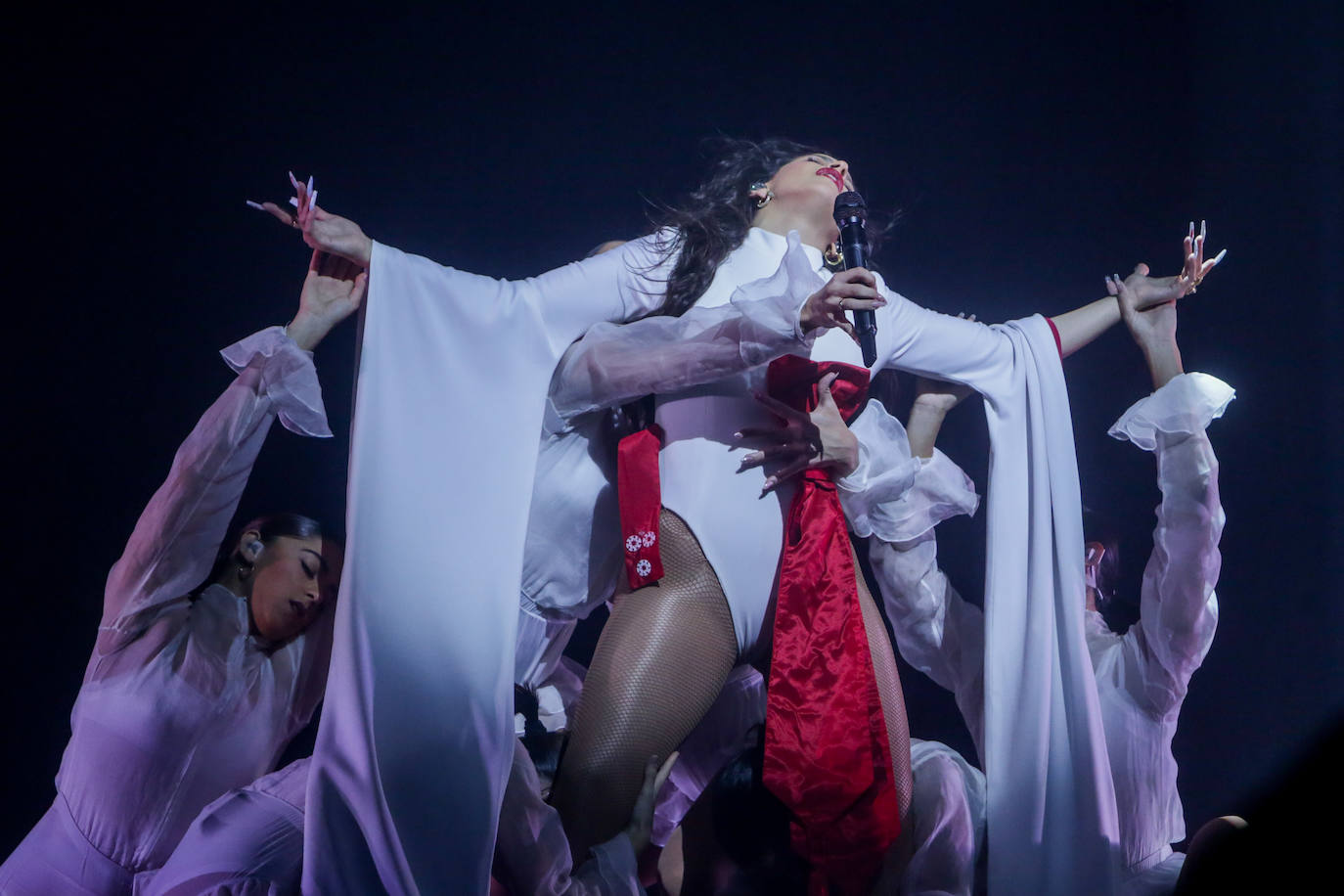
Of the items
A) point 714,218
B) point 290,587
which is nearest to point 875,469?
point 714,218

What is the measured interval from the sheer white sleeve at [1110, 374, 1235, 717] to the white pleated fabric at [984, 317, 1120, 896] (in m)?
0.17

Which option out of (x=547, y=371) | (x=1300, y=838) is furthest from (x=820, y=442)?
(x=1300, y=838)

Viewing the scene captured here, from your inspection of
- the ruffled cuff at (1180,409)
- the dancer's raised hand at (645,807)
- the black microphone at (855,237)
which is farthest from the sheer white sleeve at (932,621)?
the dancer's raised hand at (645,807)

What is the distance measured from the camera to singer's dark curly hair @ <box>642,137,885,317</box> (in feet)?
6.05

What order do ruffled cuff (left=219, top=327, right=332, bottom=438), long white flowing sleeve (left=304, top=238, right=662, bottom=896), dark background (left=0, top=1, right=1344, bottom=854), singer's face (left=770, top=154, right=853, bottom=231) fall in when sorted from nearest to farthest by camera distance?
1. long white flowing sleeve (left=304, top=238, right=662, bottom=896)
2. ruffled cuff (left=219, top=327, right=332, bottom=438)
3. singer's face (left=770, top=154, right=853, bottom=231)
4. dark background (left=0, top=1, right=1344, bottom=854)

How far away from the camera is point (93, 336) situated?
2.26 m

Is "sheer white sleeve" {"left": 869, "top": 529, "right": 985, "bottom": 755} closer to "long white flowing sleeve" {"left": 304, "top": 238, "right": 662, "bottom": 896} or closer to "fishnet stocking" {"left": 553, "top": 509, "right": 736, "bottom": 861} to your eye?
"fishnet stocking" {"left": 553, "top": 509, "right": 736, "bottom": 861}

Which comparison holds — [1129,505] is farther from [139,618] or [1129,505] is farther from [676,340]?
A: [139,618]

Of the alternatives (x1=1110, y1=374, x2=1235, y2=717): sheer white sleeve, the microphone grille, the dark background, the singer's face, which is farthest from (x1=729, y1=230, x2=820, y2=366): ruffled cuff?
the dark background

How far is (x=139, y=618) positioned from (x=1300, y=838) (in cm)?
179

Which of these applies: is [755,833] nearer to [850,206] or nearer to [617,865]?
[617,865]

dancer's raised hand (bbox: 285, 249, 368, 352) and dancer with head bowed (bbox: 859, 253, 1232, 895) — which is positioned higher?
dancer's raised hand (bbox: 285, 249, 368, 352)

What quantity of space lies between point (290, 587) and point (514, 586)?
0.60 m

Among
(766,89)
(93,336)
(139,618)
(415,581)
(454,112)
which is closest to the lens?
(415,581)
